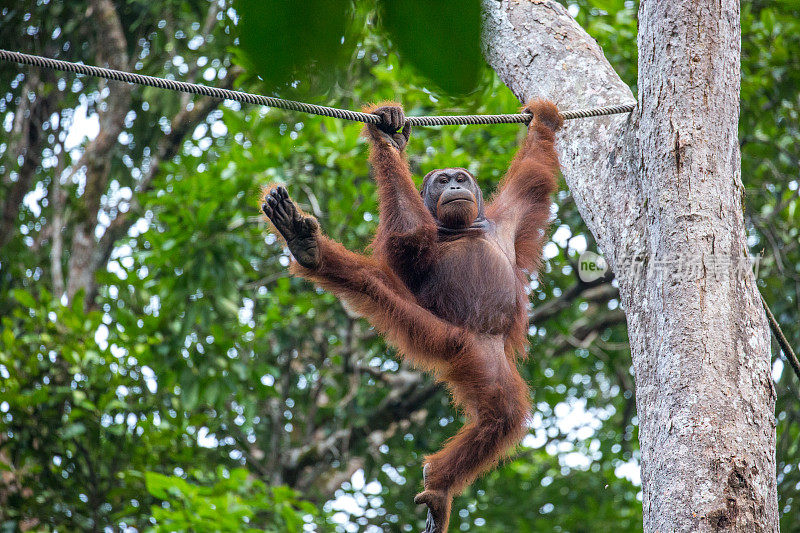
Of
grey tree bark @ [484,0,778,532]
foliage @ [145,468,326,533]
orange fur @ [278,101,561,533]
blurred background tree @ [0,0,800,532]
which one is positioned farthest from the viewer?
blurred background tree @ [0,0,800,532]

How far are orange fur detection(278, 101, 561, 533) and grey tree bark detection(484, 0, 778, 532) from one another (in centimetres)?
83

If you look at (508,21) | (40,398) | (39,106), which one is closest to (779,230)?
(508,21)

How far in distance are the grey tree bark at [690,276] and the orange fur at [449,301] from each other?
0.83 meters

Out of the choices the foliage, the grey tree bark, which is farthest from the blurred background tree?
the grey tree bark

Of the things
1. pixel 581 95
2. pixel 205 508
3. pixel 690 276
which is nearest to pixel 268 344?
pixel 205 508

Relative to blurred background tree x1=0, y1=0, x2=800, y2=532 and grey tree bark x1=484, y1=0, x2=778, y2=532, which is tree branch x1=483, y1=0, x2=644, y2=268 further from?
blurred background tree x1=0, y1=0, x2=800, y2=532

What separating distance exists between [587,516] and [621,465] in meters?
0.84

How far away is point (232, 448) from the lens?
7746mm

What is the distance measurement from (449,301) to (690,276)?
1.70 metres

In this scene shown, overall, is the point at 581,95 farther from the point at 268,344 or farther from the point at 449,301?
the point at 268,344

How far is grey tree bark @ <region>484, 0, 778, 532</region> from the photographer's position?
6.99 ft

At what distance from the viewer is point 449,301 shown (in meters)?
3.94

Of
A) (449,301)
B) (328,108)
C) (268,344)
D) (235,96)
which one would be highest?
(235,96)

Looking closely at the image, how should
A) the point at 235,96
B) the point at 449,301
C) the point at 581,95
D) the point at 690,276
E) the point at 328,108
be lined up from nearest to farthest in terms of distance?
the point at 690,276 → the point at 235,96 → the point at 328,108 → the point at 581,95 → the point at 449,301
